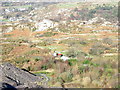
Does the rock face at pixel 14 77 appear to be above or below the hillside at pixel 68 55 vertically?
above

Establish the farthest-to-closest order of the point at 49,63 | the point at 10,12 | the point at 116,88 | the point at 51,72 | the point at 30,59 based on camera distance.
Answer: the point at 10,12 → the point at 30,59 → the point at 49,63 → the point at 51,72 → the point at 116,88

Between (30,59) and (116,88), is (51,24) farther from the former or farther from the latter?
(116,88)

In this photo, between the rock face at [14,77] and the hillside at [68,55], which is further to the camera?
the hillside at [68,55]

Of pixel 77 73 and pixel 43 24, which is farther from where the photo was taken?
pixel 43 24

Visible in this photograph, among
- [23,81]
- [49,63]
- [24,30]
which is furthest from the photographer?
[24,30]

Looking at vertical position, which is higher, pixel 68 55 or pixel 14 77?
pixel 14 77

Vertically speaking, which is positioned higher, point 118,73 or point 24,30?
point 118,73

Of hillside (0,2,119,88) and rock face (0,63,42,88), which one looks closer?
rock face (0,63,42,88)

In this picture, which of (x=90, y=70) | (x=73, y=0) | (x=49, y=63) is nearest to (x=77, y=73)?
(x=90, y=70)

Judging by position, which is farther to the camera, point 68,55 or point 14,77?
point 68,55

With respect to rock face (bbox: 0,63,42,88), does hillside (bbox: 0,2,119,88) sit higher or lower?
lower
